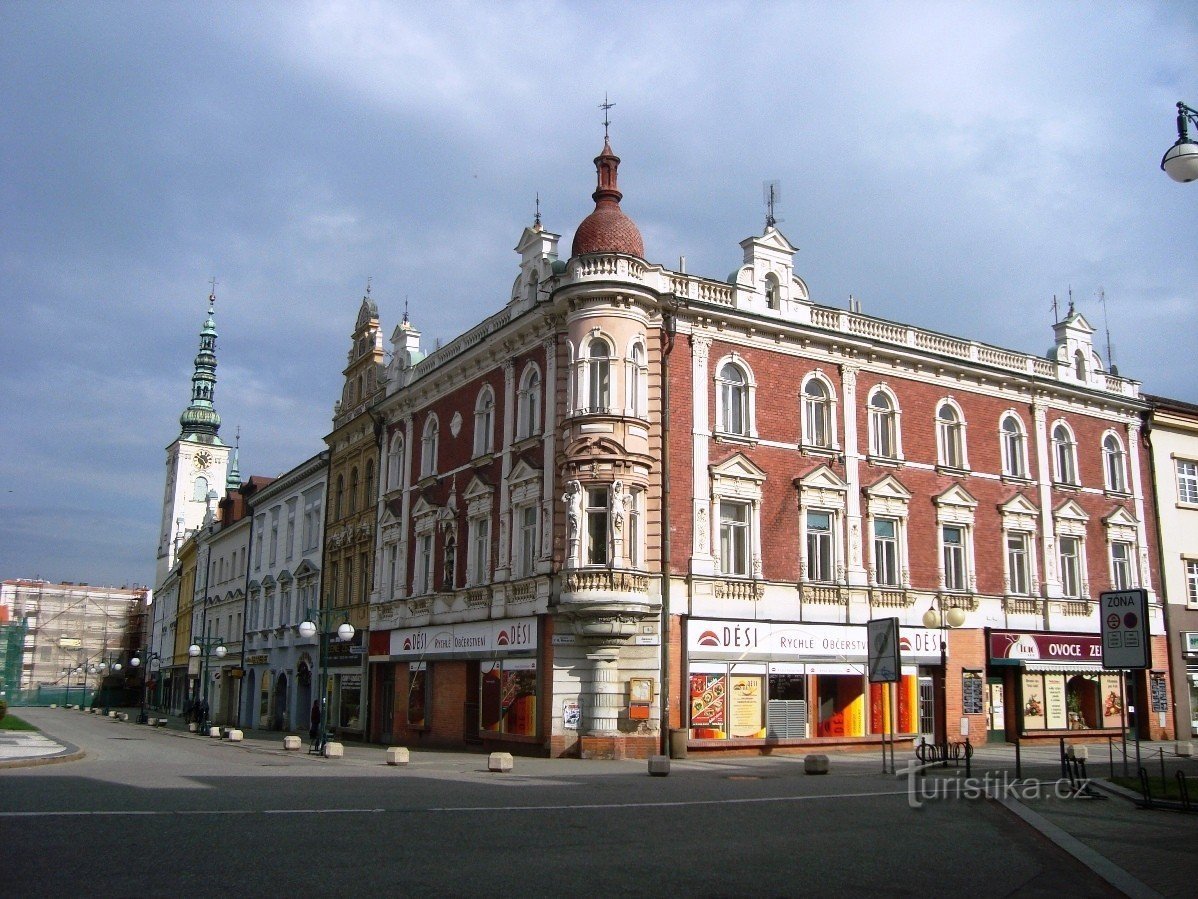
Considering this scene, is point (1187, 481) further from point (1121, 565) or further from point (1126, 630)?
point (1126, 630)

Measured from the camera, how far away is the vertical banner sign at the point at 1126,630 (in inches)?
679

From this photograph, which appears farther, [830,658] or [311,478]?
[311,478]

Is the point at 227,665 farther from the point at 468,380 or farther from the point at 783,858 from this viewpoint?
the point at 783,858

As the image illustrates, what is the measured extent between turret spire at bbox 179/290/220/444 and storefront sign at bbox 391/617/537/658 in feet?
250

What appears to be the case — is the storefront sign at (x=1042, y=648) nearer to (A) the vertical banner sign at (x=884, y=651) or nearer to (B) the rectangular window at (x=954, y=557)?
(B) the rectangular window at (x=954, y=557)

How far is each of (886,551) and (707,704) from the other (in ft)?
27.5

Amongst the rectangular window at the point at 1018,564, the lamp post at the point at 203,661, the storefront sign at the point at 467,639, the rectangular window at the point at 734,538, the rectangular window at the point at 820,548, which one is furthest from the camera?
the lamp post at the point at 203,661

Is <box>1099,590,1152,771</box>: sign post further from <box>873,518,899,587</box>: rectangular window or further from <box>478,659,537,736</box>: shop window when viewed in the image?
<box>478,659,537,736</box>: shop window

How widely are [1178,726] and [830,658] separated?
51.3ft

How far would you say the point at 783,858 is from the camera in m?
11.8

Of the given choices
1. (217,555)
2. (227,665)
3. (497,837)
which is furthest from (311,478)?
(497,837)

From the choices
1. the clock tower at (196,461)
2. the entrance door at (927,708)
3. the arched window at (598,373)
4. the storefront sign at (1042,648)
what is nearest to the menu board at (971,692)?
the storefront sign at (1042,648)

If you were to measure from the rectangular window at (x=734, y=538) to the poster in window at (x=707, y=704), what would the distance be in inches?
123

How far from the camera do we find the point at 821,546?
32750 mm
